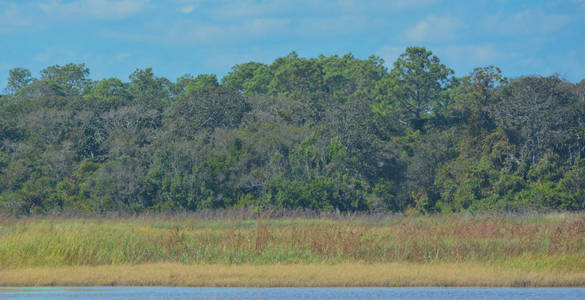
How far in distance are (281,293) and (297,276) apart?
4.97 feet

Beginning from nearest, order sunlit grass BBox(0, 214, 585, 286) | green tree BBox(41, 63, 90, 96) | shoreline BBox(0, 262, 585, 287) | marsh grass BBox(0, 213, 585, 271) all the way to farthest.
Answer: shoreline BBox(0, 262, 585, 287), sunlit grass BBox(0, 214, 585, 286), marsh grass BBox(0, 213, 585, 271), green tree BBox(41, 63, 90, 96)

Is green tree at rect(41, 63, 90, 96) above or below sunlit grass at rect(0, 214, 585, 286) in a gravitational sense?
above

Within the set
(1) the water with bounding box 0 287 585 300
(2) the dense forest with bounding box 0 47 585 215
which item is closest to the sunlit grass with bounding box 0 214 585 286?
(1) the water with bounding box 0 287 585 300

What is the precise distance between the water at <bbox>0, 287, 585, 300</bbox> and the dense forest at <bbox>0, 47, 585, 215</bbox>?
76.1 ft

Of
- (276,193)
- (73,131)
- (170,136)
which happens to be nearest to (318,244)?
→ (276,193)

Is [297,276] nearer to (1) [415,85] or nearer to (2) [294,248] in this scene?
(2) [294,248]

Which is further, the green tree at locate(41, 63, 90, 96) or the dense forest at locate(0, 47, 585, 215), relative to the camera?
the green tree at locate(41, 63, 90, 96)

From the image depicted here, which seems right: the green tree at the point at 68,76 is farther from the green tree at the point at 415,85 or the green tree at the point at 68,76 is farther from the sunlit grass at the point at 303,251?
the sunlit grass at the point at 303,251

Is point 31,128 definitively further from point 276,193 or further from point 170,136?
point 276,193

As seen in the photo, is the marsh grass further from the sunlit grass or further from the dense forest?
the dense forest

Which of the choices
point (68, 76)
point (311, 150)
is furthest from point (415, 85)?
point (68, 76)

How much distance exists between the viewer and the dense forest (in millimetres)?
40969

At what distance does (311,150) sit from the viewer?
142ft

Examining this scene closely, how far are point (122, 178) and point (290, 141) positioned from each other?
1009 cm
